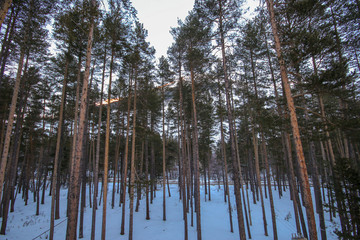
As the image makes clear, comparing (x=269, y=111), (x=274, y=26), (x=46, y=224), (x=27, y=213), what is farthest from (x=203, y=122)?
(x=27, y=213)

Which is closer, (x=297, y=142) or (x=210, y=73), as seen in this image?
(x=297, y=142)

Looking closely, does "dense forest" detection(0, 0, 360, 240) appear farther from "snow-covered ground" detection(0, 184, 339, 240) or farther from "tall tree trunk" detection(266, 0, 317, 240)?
"snow-covered ground" detection(0, 184, 339, 240)

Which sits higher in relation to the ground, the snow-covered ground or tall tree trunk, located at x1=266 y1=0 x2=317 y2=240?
tall tree trunk, located at x1=266 y1=0 x2=317 y2=240

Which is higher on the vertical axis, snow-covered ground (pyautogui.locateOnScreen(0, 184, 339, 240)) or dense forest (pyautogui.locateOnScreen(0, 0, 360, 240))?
dense forest (pyautogui.locateOnScreen(0, 0, 360, 240))

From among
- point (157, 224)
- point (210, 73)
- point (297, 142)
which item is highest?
point (210, 73)

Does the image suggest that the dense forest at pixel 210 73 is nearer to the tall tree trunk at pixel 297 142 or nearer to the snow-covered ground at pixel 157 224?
the tall tree trunk at pixel 297 142

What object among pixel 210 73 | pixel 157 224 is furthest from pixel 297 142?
pixel 157 224

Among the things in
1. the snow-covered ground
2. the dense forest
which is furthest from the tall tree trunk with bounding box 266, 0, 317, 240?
the snow-covered ground

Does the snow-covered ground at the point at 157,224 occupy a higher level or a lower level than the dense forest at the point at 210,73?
lower

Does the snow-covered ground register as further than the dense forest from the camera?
Yes

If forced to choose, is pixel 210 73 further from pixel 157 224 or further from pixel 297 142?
pixel 157 224

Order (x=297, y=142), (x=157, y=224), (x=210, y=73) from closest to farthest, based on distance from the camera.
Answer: (x=297, y=142) → (x=210, y=73) → (x=157, y=224)

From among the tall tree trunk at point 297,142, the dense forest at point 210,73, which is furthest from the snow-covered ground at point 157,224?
the tall tree trunk at point 297,142

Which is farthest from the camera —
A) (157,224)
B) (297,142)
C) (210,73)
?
(157,224)
